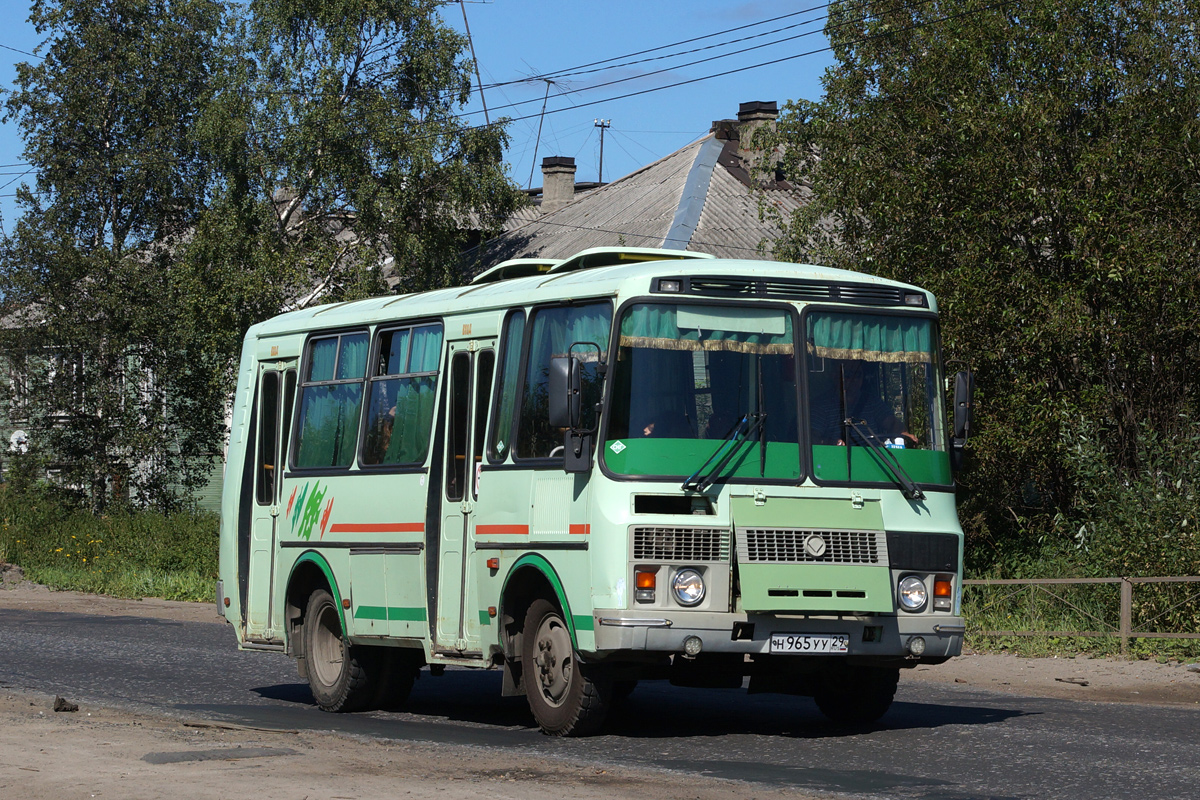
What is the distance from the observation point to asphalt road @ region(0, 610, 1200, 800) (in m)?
8.94

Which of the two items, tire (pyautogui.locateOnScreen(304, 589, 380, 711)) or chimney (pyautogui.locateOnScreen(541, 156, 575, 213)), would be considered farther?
chimney (pyautogui.locateOnScreen(541, 156, 575, 213))

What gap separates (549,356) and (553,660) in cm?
200

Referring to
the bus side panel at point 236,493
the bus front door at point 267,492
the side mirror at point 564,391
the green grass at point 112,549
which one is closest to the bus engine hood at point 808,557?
the side mirror at point 564,391

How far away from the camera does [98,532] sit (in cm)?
3659

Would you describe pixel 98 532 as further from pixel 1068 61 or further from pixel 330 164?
pixel 1068 61

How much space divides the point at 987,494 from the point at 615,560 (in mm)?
13143

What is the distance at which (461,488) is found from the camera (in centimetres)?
1183

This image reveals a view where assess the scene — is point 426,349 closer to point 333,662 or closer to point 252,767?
point 333,662

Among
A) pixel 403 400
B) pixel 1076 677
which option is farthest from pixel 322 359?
pixel 1076 677

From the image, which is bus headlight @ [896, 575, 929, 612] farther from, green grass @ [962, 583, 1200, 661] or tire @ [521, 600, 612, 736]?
green grass @ [962, 583, 1200, 661]

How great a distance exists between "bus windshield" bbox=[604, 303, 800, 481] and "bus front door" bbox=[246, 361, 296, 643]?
4.77 meters

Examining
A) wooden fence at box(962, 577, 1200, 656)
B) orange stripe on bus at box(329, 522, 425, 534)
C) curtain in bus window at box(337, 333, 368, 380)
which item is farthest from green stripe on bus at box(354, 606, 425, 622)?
wooden fence at box(962, 577, 1200, 656)

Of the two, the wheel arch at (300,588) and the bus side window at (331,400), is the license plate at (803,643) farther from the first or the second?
the wheel arch at (300,588)

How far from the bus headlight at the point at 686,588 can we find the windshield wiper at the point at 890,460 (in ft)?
4.63
